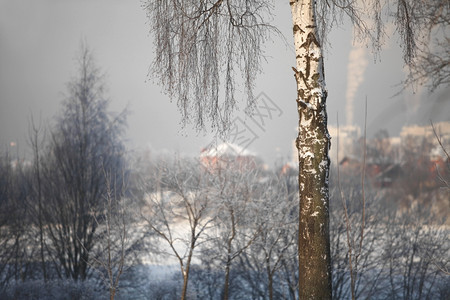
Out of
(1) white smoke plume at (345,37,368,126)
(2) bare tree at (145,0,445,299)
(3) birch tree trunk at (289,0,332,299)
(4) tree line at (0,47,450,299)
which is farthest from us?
(1) white smoke plume at (345,37,368,126)

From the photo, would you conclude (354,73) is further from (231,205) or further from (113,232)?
(231,205)

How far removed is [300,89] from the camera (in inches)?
140

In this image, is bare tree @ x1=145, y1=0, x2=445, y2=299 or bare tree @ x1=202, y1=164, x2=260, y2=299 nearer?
bare tree @ x1=145, y1=0, x2=445, y2=299

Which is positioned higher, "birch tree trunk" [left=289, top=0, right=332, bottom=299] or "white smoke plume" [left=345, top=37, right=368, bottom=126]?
"white smoke plume" [left=345, top=37, right=368, bottom=126]

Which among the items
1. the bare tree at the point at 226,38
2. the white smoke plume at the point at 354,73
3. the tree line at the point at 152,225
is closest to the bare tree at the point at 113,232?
the tree line at the point at 152,225

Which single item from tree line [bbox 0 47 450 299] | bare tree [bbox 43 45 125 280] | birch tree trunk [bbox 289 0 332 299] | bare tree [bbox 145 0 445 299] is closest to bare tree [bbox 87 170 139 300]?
tree line [bbox 0 47 450 299]

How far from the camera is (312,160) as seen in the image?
11.2 feet

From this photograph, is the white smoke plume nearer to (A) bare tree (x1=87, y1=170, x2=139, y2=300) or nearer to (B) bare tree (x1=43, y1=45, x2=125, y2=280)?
(B) bare tree (x1=43, y1=45, x2=125, y2=280)

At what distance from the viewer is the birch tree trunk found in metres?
3.38

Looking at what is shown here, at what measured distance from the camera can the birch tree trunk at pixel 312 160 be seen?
338 cm

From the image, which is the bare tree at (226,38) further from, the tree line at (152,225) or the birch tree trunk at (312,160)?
the tree line at (152,225)

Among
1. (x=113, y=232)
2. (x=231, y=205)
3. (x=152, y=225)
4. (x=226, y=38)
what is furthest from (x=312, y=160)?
(x=113, y=232)

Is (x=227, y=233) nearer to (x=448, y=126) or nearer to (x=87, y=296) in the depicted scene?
(x=87, y=296)

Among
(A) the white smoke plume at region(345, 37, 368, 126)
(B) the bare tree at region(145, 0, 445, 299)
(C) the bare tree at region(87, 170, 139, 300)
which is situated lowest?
(C) the bare tree at region(87, 170, 139, 300)
